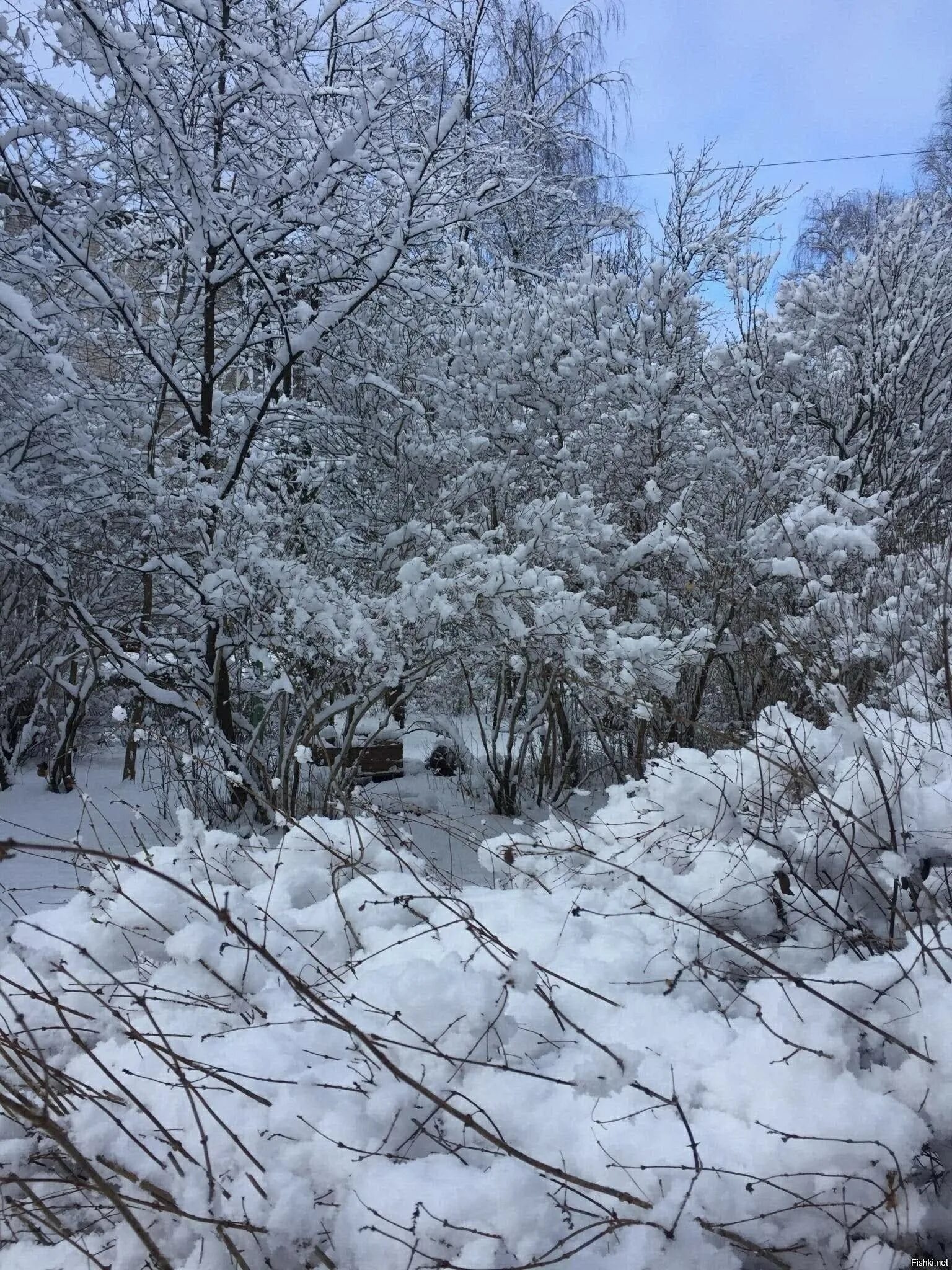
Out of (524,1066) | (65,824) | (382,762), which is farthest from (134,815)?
(524,1066)

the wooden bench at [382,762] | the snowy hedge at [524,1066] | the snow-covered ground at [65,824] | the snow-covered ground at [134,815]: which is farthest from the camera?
the wooden bench at [382,762]

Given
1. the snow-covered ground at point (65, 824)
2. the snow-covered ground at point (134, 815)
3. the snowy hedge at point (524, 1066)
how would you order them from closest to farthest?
the snowy hedge at point (524, 1066), the snow-covered ground at point (65, 824), the snow-covered ground at point (134, 815)

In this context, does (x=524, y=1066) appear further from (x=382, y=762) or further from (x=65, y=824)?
(x=382, y=762)

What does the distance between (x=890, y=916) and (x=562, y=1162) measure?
105 cm

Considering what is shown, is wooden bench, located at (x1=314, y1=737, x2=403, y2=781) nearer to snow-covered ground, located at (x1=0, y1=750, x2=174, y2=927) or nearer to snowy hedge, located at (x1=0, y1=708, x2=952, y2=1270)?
snow-covered ground, located at (x1=0, y1=750, x2=174, y2=927)

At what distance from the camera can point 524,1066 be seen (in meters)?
1.67

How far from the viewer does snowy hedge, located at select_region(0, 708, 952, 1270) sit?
132cm

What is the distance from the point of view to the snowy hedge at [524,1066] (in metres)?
1.32

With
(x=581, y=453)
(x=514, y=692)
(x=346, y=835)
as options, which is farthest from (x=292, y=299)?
(x=346, y=835)

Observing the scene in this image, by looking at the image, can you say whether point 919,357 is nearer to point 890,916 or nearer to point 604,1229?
point 890,916

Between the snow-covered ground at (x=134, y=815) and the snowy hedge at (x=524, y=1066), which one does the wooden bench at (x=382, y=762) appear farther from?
the snowy hedge at (x=524, y=1066)

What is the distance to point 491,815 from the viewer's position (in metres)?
6.26

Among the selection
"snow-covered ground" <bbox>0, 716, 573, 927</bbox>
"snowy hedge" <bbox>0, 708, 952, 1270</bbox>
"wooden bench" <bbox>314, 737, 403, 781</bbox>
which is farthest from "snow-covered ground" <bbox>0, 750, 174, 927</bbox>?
"wooden bench" <bbox>314, 737, 403, 781</bbox>

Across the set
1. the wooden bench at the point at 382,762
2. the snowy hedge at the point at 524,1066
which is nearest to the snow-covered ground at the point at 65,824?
the snowy hedge at the point at 524,1066
